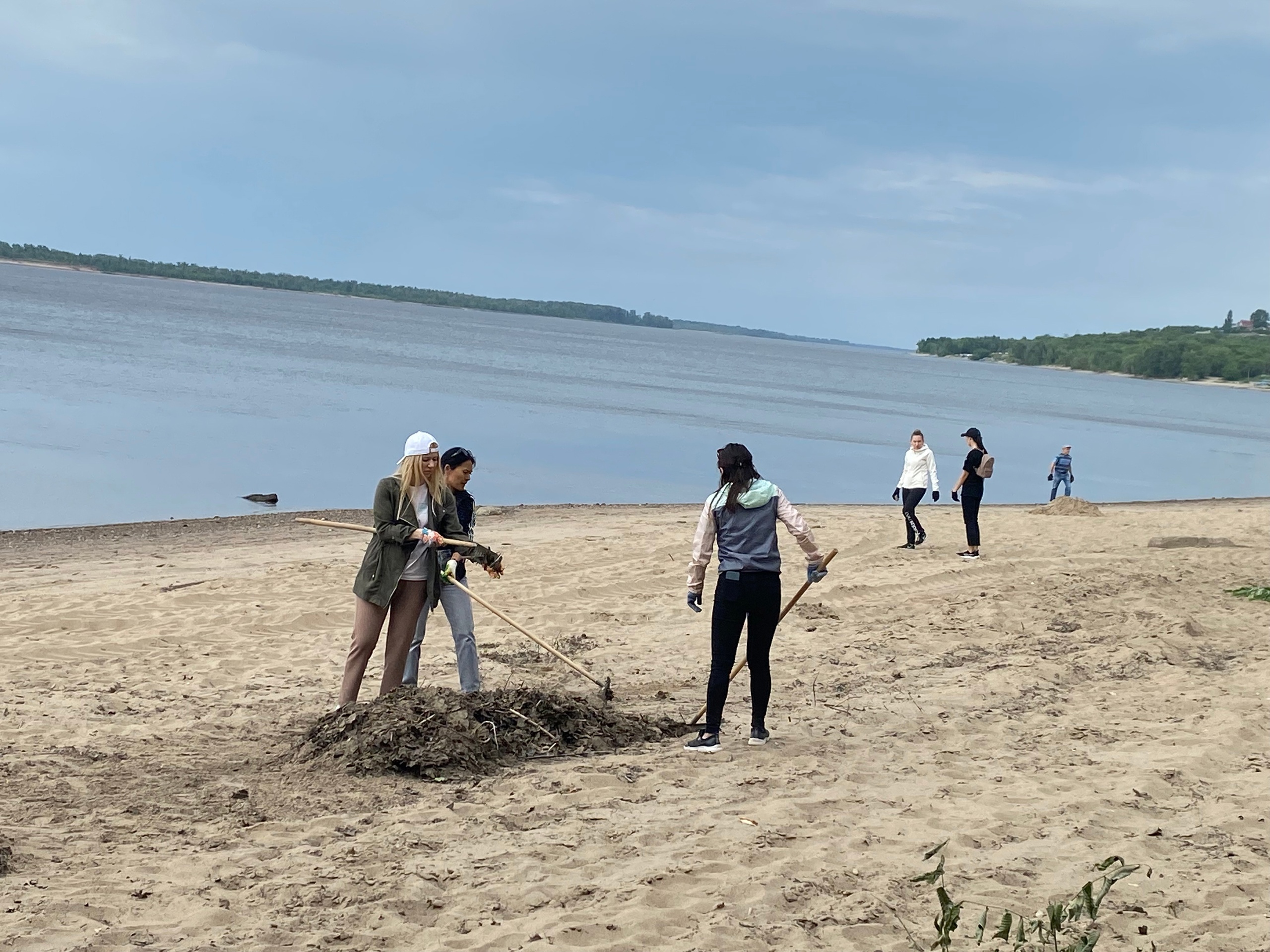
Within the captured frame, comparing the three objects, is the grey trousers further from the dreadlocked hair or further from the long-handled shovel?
the dreadlocked hair

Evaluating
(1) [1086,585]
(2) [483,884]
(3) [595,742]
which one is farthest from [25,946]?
(1) [1086,585]

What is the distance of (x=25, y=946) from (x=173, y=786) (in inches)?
79.7

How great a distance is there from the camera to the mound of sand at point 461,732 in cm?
642

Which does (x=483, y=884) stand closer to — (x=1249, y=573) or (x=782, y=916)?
(x=782, y=916)

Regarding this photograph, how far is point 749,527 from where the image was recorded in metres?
6.62

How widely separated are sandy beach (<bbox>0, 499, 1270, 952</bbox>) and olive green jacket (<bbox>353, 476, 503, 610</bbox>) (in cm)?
108

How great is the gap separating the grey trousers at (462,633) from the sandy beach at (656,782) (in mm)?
1027

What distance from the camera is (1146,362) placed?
173125mm

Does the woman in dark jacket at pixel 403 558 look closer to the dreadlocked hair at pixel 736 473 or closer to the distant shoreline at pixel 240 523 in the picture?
the dreadlocked hair at pixel 736 473

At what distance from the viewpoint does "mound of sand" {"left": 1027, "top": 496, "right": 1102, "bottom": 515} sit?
21.5 m

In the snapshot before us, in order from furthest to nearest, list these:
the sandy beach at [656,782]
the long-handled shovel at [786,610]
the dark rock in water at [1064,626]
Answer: the dark rock in water at [1064,626], the long-handled shovel at [786,610], the sandy beach at [656,782]

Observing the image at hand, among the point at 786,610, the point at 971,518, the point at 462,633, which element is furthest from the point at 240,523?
the point at 786,610

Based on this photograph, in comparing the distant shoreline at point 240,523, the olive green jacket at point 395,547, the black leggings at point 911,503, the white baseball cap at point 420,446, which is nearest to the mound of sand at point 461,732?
the olive green jacket at point 395,547

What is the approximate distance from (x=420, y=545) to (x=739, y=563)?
1.91 m
